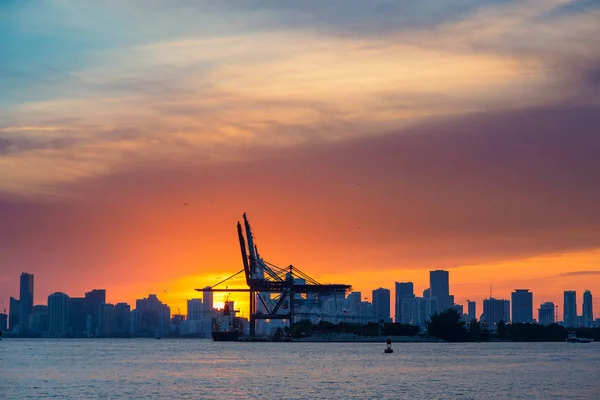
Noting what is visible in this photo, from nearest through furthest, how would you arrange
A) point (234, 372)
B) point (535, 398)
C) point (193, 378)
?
point (535, 398)
point (193, 378)
point (234, 372)

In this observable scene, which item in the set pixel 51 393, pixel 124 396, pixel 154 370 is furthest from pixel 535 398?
pixel 154 370

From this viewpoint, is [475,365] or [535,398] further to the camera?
[475,365]

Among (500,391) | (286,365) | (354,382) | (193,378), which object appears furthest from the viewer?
(286,365)

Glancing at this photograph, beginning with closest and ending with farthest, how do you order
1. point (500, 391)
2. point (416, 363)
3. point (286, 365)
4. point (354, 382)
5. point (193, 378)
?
1. point (500, 391)
2. point (354, 382)
3. point (193, 378)
4. point (286, 365)
5. point (416, 363)

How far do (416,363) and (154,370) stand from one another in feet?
135

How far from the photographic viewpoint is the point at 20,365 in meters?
156

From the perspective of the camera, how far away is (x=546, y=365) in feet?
508

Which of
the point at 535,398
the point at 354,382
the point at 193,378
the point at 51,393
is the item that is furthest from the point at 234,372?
the point at 535,398

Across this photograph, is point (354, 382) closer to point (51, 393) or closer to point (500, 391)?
point (500, 391)

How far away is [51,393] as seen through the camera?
98.1 metres

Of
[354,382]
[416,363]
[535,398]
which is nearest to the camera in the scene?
[535,398]

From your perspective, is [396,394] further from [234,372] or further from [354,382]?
[234,372]

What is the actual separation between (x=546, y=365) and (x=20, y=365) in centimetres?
7467

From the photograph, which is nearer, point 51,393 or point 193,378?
point 51,393
